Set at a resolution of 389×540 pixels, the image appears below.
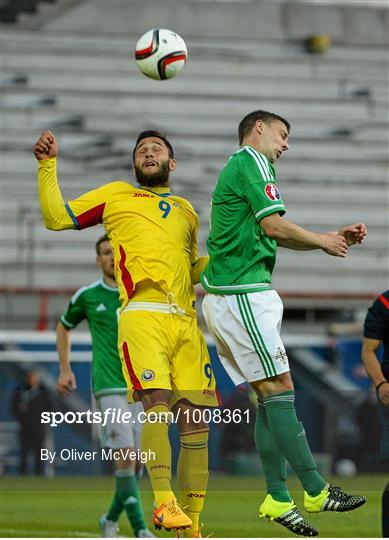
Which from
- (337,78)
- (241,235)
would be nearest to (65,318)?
(241,235)

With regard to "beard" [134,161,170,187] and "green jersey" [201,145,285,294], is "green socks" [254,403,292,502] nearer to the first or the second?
"green jersey" [201,145,285,294]

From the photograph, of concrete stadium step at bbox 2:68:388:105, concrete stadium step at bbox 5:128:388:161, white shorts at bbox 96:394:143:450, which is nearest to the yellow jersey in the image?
white shorts at bbox 96:394:143:450

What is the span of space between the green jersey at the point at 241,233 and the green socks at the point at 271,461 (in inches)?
25.3

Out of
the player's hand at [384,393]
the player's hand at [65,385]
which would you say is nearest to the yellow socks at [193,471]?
the player's hand at [384,393]

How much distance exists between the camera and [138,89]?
77.9 feet

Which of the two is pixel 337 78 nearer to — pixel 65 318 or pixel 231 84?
pixel 231 84

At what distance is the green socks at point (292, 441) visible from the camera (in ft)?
20.5

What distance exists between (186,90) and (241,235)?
17.7m

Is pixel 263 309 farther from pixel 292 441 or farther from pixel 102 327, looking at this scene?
pixel 102 327

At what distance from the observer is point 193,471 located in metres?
6.57

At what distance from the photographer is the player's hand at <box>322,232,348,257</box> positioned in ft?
20.4

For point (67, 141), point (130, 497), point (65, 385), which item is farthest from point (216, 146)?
point (130, 497)

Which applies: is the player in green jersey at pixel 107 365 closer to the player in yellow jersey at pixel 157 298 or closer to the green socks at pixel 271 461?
the player in yellow jersey at pixel 157 298

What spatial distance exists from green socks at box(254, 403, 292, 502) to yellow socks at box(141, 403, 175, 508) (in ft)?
1.54
